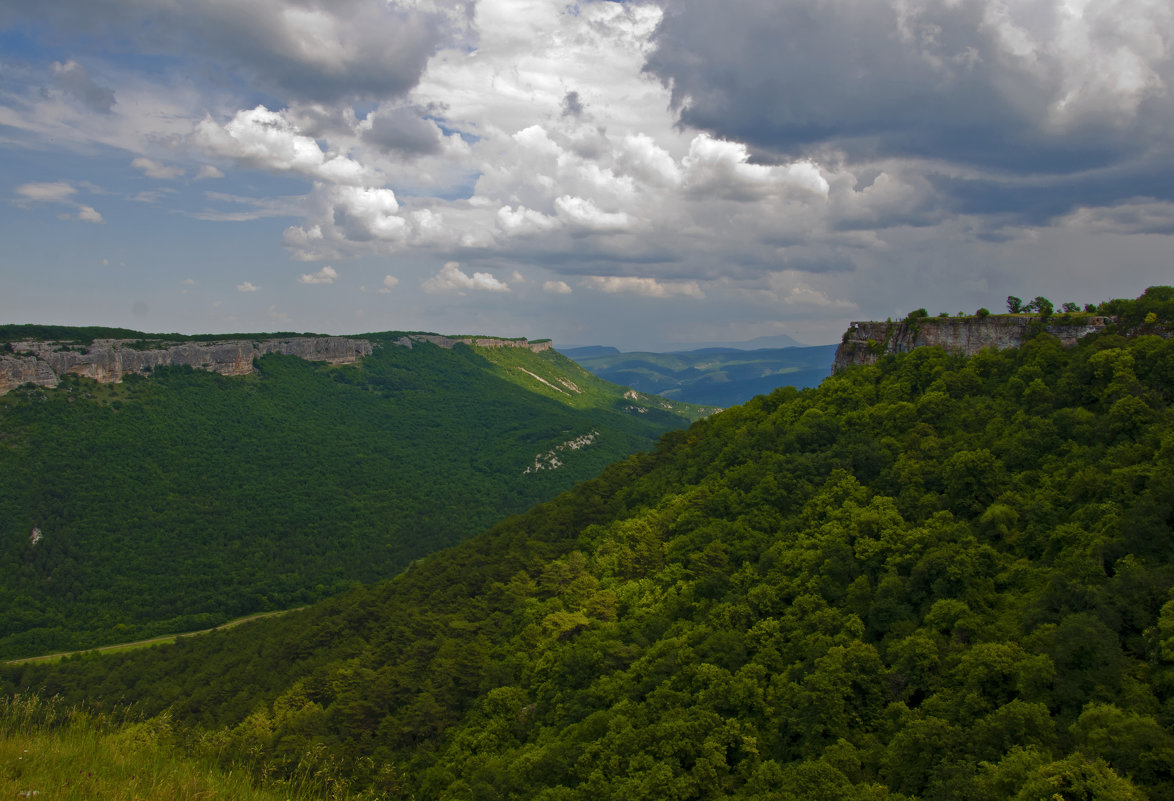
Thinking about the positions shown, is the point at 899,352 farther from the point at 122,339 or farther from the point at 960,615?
the point at 122,339

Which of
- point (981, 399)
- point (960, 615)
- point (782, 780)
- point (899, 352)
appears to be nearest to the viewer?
point (782, 780)

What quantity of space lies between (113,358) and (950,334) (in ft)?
504

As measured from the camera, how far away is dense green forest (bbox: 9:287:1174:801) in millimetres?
22391

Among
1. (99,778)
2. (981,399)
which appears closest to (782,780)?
(99,778)

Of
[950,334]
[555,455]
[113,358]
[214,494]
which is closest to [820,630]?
[950,334]

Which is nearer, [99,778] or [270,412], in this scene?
[99,778]

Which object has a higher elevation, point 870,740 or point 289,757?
point 870,740

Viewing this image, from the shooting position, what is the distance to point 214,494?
127m

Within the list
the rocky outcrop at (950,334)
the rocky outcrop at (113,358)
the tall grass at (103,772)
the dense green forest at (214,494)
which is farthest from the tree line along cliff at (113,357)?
the rocky outcrop at (950,334)

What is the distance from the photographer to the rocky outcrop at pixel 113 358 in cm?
12488

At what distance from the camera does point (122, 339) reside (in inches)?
5743

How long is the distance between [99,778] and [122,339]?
154743 millimetres

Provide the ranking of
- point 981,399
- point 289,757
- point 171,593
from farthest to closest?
point 171,593, point 981,399, point 289,757

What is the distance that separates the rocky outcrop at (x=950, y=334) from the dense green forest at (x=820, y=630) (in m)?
2.33
